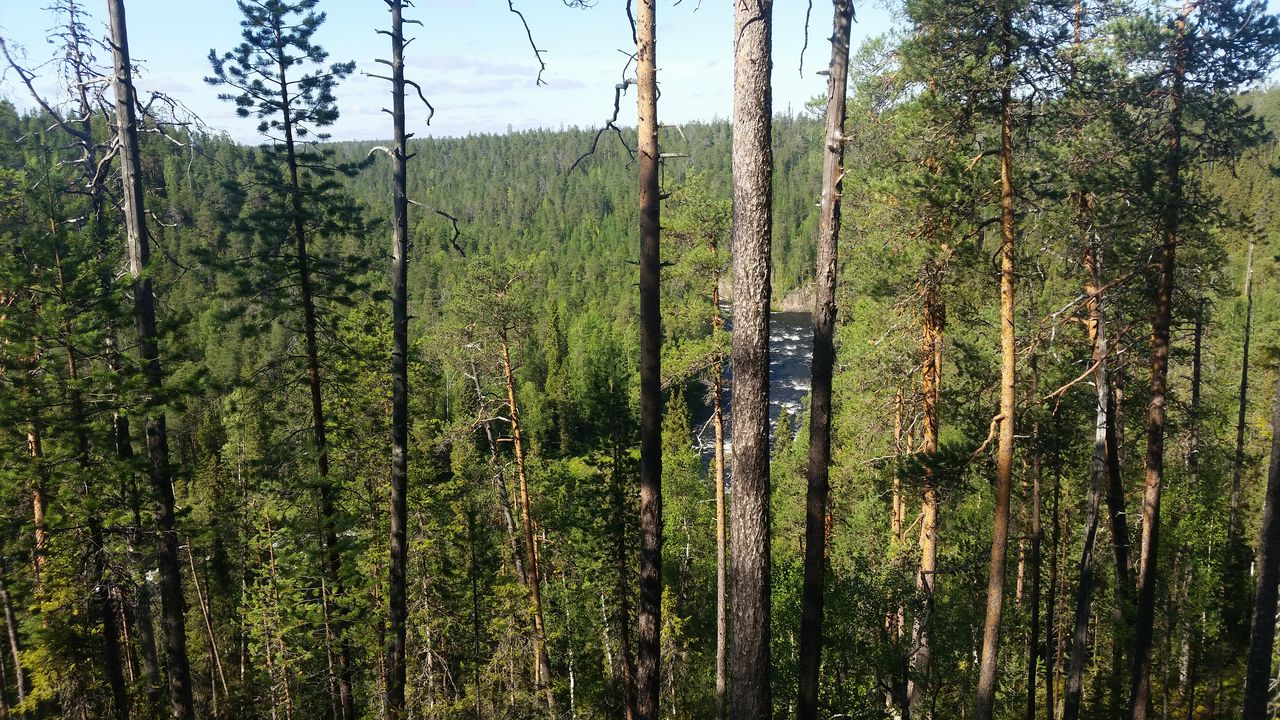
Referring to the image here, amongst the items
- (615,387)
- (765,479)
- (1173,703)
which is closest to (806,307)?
(1173,703)

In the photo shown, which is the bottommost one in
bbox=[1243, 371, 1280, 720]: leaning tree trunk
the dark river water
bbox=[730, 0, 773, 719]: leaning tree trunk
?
the dark river water

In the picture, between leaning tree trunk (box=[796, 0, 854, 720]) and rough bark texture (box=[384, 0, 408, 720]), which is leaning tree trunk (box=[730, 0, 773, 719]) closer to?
leaning tree trunk (box=[796, 0, 854, 720])

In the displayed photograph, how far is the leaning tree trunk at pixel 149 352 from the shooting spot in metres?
6.29

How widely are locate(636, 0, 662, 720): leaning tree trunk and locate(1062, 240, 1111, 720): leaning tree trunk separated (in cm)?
584

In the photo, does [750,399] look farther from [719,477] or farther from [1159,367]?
[719,477]

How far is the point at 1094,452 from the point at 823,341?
6051mm

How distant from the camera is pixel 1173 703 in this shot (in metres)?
18.9

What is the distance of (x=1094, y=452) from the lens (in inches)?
366

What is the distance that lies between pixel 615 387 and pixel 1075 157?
8.96 m

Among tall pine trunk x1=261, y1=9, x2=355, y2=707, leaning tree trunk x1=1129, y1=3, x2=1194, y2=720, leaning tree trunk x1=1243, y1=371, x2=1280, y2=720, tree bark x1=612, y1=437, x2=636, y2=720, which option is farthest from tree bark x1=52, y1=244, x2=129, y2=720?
leaning tree trunk x1=1129, y1=3, x2=1194, y2=720

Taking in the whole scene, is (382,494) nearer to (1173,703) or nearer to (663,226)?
(663,226)

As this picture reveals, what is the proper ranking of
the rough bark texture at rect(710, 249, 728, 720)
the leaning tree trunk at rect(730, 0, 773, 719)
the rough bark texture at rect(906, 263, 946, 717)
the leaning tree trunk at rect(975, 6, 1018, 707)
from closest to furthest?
1. the leaning tree trunk at rect(730, 0, 773, 719)
2. the leaning tree trunk at rect(975, 6, 1018, 707)
3. the rough bark texture at rect(906, 263, 946, 717)
4. the rough bark texture at rect(710, 249, 728, 720)

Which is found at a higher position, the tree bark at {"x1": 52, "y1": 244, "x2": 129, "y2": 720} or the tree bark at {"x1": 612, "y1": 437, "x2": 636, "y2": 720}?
the tree bark at {"x1": 52, "y1": 244, "x2": 129, "y2": 720}

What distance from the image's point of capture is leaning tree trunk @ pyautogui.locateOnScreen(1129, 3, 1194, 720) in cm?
802
